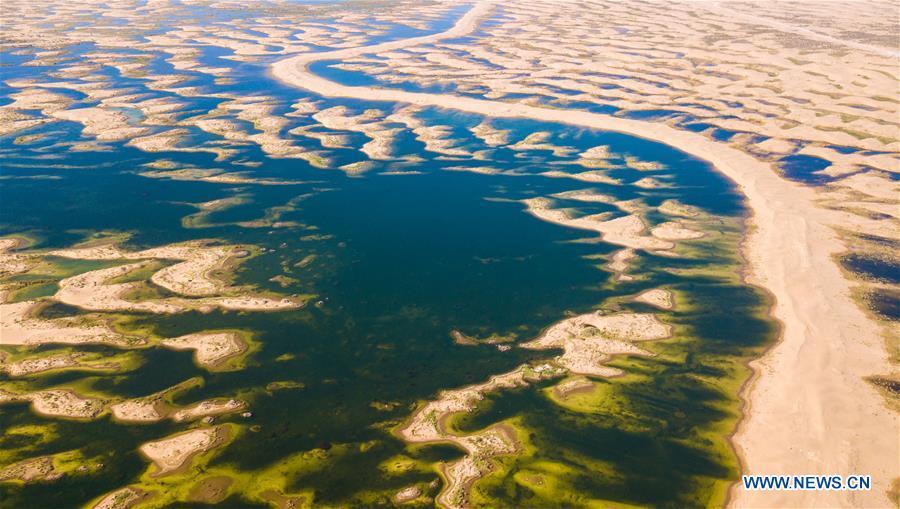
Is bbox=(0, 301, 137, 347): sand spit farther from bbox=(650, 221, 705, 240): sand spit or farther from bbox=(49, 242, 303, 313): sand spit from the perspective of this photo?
bbox=(650, 221, 705, 240): sand spit

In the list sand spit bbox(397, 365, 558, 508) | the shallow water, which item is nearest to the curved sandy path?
the shallow water

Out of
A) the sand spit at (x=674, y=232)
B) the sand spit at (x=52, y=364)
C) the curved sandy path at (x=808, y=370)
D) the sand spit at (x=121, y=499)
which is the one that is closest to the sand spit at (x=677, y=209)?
the sand spit at (x=674, y=232)

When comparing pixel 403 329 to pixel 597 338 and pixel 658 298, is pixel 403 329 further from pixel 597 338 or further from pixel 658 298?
pixel 658 298

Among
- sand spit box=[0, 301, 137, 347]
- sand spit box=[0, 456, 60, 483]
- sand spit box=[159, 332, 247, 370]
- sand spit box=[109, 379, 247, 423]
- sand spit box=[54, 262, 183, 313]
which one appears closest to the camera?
sand spit box=[0, 456, 60, 483]

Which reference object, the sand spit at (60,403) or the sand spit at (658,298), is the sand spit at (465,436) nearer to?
the sand spit at (658,298)

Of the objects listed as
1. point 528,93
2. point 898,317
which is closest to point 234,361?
point 898,317

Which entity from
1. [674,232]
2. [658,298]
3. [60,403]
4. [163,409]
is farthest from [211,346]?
[674,232]
